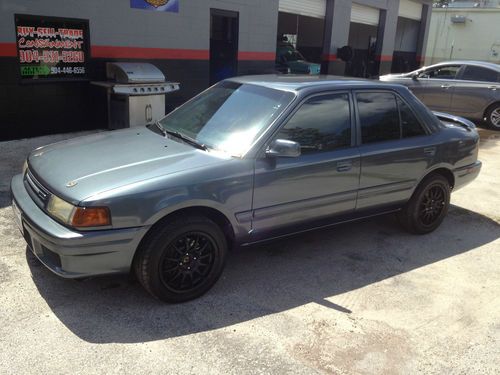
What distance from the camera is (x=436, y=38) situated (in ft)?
108

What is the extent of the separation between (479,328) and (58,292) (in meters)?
3.08

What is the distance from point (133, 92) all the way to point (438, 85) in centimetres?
789

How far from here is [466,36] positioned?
3178 cm

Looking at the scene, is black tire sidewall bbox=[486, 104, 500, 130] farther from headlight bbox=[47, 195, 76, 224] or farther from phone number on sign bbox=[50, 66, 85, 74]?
headlight bbox=[47, 195, 76, 224]

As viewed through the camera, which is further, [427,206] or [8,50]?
[8,50]

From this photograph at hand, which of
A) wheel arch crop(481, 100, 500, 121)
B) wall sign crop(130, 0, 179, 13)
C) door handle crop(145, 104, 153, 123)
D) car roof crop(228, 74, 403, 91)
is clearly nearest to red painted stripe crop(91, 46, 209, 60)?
wall sign crop(130, 0, 179, 13)

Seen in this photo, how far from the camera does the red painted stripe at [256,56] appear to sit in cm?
1207

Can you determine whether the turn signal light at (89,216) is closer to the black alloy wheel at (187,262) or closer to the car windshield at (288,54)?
the black alloy wheel at (187,262)

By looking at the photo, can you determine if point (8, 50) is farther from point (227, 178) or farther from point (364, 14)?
point (364, 14)

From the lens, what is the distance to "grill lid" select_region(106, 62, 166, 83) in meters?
8.49

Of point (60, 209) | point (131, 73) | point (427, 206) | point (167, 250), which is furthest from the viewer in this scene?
point (131, 73)

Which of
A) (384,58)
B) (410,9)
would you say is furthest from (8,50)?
(410,9)

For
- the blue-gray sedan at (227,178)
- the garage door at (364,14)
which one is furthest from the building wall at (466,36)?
the blue-gray sedan at (227,178)

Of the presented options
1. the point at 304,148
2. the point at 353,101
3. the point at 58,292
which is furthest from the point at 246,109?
the point at 58,292
